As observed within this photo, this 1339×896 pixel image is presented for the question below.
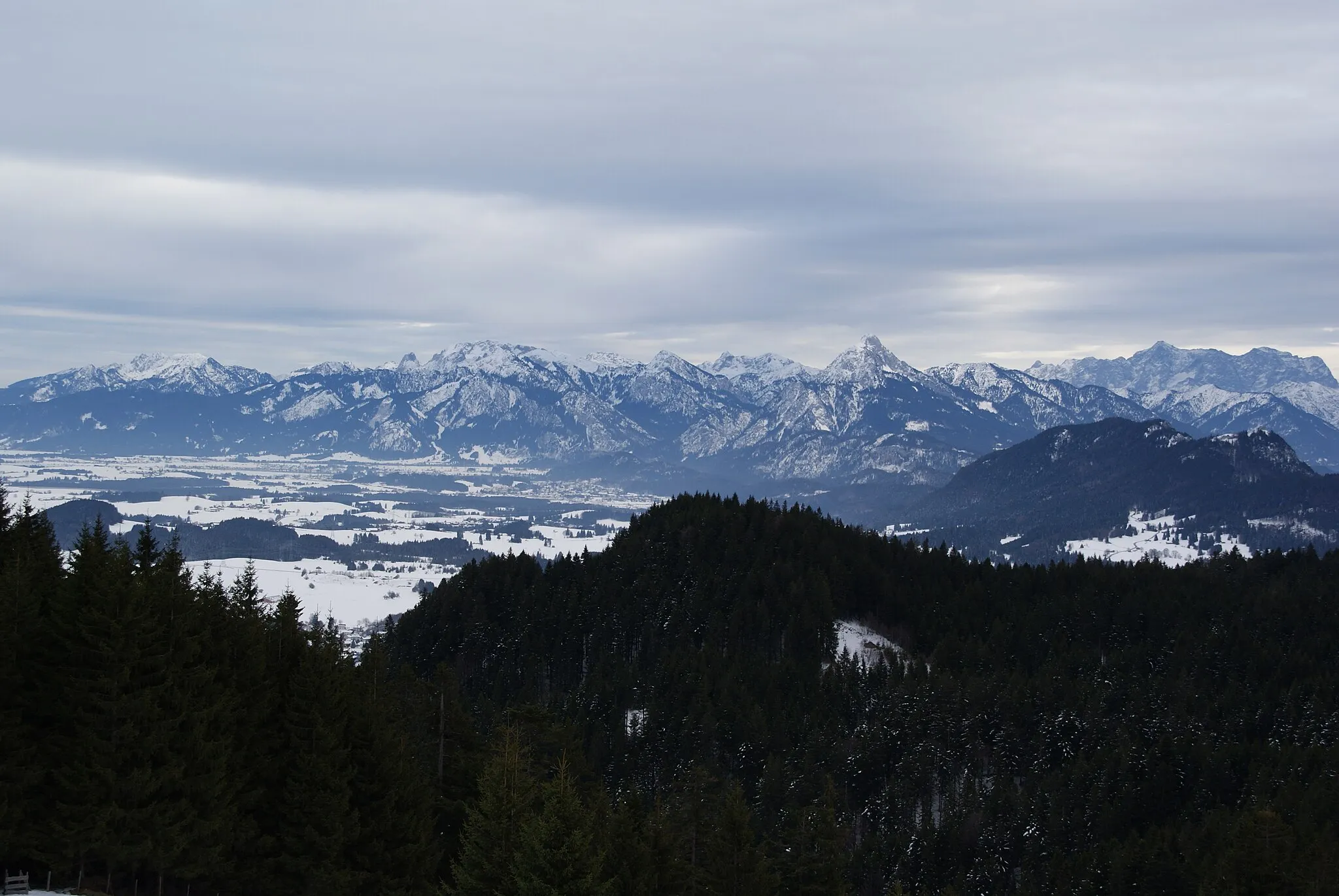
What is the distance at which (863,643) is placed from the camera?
149m

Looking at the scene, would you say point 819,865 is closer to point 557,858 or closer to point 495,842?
point 495,842

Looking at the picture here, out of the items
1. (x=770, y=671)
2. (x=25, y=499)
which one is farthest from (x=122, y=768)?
(x=770, y=671)

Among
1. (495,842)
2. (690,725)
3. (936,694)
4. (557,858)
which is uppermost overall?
(557,858)

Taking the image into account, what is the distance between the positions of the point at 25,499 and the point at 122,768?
32900 millimetres

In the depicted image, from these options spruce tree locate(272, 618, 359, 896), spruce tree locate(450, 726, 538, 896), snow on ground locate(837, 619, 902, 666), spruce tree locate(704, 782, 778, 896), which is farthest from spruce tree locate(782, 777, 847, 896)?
snow on ground locate(837, 619, 902, 666)

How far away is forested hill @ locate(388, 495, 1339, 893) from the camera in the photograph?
3428 inches

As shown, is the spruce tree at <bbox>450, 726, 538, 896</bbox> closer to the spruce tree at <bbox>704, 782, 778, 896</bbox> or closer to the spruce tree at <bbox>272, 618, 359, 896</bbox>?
the spruce tree at <bbox>272, 618, 359, 896</bbox>

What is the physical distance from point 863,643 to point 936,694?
107 ft

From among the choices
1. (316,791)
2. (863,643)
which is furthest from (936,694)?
(316,791)

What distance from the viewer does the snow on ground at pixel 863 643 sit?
143625 mm

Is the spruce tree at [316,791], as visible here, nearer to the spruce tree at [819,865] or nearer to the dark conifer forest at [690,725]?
the dark conifer forest at [690,725]

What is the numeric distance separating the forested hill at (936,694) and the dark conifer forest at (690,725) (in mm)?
440

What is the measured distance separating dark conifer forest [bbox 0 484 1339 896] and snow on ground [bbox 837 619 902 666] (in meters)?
3.11

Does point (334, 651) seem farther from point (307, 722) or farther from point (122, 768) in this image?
point (122, 768)
